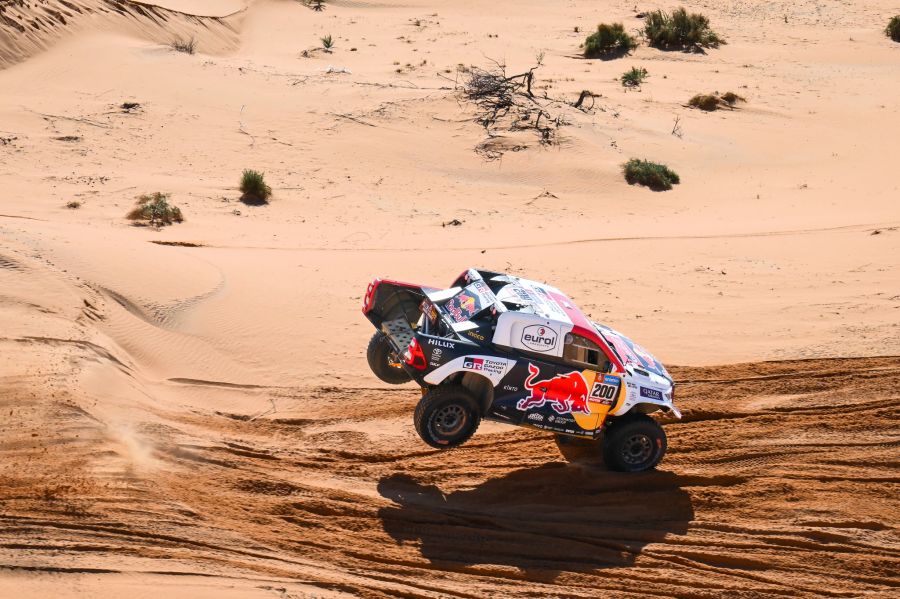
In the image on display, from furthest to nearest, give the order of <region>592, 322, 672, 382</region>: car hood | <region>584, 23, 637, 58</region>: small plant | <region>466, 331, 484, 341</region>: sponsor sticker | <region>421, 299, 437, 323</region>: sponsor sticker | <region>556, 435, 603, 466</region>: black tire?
<region>584, 23, 637, 58</region>: small plant < <region>556, 435, 603, 466</region>: black tire < <region>592, 322, 672, 382</region>: car hood < <region>421, 299, 437, 323</region>: sponsor sticker < <region>466, 331, 484, 341</region>: sponsor sticker

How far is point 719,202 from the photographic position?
21734mm

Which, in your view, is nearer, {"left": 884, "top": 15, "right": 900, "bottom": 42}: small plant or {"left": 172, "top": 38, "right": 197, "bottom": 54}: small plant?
{"left": 172, "top": 38, "right": 197, "bottom": 54}: small plant

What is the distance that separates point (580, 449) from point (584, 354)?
5.12 feet

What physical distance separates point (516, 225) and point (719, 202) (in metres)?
5.45

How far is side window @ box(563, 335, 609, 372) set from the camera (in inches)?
406

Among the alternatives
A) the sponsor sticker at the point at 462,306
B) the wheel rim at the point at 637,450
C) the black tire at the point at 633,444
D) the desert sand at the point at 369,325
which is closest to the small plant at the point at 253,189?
the desert sand at the point at 369,325

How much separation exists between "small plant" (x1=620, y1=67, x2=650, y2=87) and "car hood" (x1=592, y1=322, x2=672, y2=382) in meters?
18.7

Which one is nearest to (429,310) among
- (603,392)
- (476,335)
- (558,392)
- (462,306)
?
(462,306)

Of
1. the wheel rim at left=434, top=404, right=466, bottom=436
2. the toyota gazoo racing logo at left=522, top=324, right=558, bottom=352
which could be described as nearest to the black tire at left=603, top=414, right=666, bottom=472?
the toyota gazoo racing logo at left=522, top=324, right=558, bottom=352

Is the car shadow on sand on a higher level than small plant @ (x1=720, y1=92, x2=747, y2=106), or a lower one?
lower

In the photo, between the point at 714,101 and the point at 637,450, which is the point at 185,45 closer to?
the point at 714,101

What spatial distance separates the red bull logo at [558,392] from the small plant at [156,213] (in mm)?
10040

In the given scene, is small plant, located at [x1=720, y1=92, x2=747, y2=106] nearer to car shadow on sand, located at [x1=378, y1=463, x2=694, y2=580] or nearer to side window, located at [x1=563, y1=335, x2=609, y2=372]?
car shadow on sand, located at [x1=378, y1=463, x2=694, y2=580]

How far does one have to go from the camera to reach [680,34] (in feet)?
109
